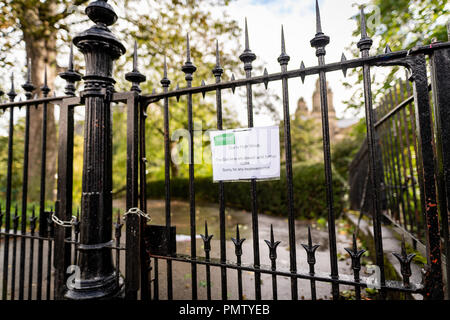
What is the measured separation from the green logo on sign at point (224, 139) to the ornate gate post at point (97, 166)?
0.91 meters

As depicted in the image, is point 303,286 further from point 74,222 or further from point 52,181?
point 52,181

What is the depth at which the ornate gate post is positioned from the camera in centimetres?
181

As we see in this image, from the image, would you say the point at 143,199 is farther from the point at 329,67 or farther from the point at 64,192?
the point at 329,67

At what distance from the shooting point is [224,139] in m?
1.73

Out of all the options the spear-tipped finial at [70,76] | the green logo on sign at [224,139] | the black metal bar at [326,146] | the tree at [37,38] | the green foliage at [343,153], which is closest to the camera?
the black metal bar at [326,146]

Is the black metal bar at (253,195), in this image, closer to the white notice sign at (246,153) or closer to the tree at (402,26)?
the white notice sign at (246,153)

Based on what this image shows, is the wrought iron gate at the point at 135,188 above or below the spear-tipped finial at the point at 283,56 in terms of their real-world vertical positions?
below

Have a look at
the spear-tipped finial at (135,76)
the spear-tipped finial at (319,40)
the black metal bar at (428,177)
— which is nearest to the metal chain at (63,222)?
the spear-tipped finial at (135,76)

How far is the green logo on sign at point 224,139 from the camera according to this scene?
1.71m

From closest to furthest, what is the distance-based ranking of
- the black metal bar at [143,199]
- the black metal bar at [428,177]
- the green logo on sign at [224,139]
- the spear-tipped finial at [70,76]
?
the black metal bar at [428,177] < the green logo on sign at [224,139] < the black metal bar at [143,199] < the spear-tipped finial at [70,76]

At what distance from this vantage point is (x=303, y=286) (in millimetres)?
3193

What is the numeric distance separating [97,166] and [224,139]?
3.34 ft

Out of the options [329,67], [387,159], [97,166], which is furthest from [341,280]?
[387,159]
